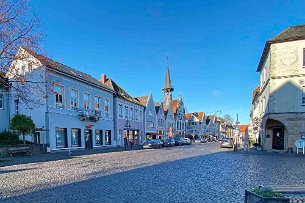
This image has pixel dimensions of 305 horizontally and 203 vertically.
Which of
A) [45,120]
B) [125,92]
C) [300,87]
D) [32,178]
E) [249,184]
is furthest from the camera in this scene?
[125,92]

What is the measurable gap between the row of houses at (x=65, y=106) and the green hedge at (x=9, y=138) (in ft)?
6.97

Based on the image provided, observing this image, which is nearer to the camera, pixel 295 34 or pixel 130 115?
pixel 295 34

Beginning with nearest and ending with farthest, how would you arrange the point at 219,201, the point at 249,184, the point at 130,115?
the point at 219,201, the point at 249,184, the point at 130,115

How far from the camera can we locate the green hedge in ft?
69.4

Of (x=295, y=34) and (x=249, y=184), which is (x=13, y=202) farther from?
(x=295, y=34)

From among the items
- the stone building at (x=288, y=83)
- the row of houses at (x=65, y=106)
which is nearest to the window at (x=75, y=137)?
the row of houses at (x=65, y=106)

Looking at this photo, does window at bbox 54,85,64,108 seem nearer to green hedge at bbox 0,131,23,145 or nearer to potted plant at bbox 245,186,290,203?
green hedge at bbox 0,131,23,145

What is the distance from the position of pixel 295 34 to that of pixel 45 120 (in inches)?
1028

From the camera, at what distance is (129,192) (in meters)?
7.77

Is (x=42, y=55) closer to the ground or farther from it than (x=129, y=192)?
farther from it

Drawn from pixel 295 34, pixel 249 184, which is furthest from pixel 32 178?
pixel 295 34

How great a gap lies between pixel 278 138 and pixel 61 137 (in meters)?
23.4

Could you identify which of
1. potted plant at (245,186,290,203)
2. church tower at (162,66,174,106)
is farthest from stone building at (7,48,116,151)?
church tower at (162,66,174,106)

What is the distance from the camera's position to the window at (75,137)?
92.1ft
